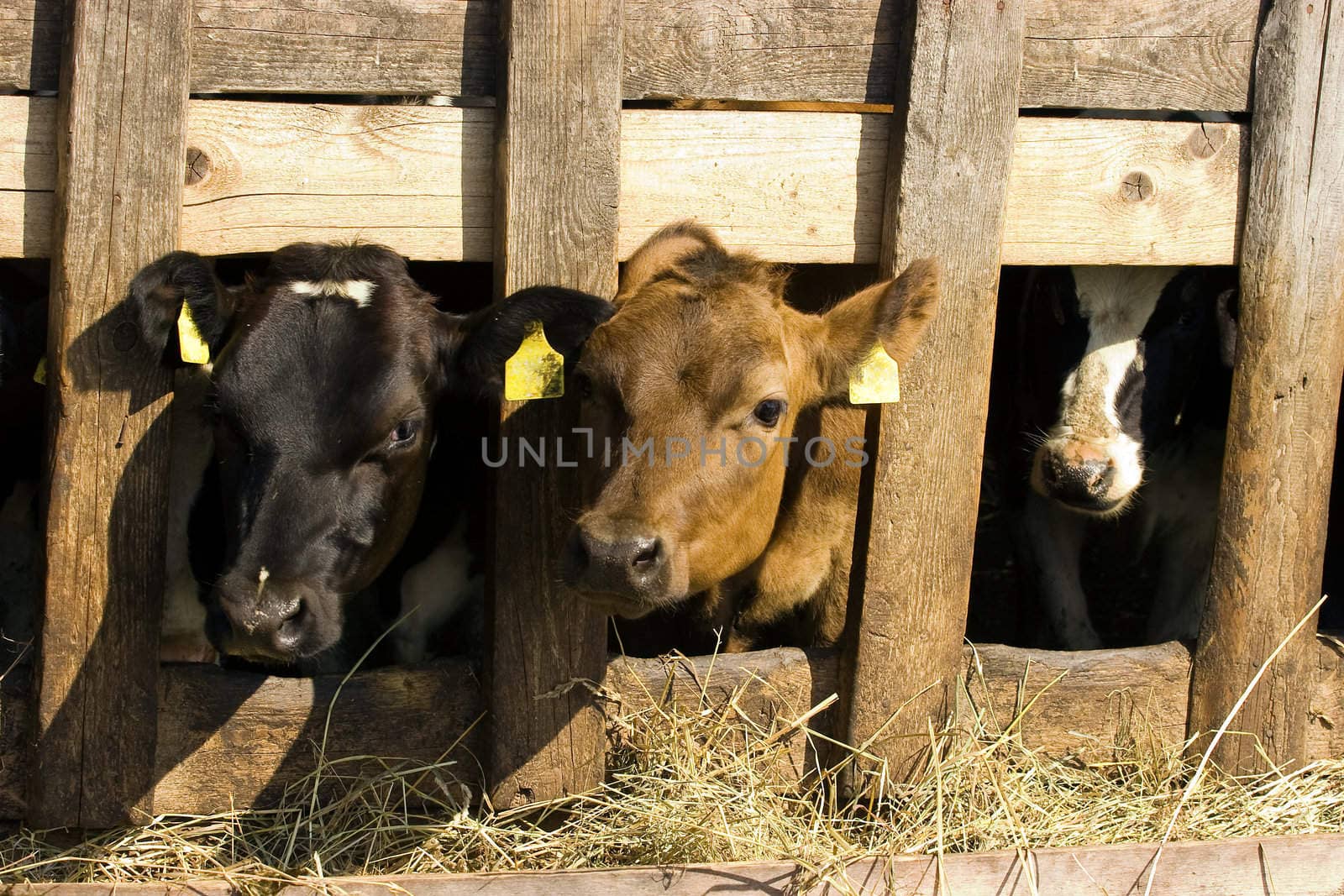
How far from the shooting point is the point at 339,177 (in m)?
3.60

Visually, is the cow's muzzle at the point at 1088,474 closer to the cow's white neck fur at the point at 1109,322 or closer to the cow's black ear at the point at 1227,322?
the cow's white neck fur at the point at 1109,322

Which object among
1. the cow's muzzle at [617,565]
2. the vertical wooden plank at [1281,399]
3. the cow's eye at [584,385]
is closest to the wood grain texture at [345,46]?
the cow's eye at [584,385]

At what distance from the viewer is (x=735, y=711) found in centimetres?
402

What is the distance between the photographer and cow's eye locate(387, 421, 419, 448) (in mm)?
3830

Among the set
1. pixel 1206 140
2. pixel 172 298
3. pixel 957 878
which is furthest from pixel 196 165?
pixel 1206 140

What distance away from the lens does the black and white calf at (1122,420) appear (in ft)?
14.8

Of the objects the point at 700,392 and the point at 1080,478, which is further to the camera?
the point at 1080,478

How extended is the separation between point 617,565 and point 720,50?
1.51m

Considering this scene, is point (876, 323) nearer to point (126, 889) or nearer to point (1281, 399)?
point (1281, 399)

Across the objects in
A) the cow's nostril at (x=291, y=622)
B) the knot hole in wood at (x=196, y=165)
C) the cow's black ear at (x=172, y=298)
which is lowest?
the cow's nostril at (x=291, y=622)

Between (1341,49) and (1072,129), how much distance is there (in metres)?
0.89

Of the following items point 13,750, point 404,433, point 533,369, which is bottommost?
point 13,750

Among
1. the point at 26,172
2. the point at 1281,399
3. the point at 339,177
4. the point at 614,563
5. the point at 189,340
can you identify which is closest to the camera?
the point at 614,563

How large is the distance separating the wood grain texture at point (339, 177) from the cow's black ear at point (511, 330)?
0.22 m
